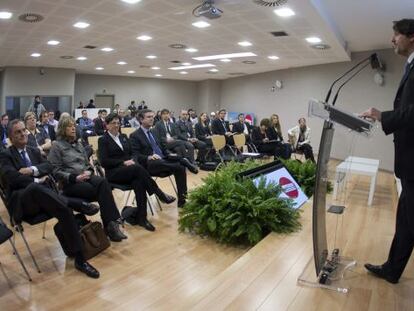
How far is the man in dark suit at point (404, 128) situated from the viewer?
184 cm

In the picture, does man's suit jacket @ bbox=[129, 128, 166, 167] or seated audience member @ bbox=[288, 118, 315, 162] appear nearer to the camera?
man's suit jacket @ bbox=[129, 128, 166, 167]

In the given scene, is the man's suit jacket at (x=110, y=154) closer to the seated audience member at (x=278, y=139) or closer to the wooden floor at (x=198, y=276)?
the wooden floor at (x=198, y=276)

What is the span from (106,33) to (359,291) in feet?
22.2

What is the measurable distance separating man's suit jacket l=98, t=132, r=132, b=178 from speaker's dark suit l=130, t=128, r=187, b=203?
446 millimetres

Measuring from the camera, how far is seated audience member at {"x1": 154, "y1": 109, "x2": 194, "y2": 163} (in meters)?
5.98

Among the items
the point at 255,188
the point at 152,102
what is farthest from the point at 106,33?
the point at 152,102

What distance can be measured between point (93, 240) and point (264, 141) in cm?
551

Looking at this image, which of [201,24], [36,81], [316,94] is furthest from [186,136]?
[36,81]

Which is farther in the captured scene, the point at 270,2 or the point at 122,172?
the point at 270,2

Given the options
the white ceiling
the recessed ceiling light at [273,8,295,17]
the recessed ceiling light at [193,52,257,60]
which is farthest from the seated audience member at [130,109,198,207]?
the recessed ceiling light at [193,52,257,60]

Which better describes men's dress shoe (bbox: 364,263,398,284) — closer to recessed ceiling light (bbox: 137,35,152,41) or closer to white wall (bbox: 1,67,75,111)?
recessed ceiling light (bbox: 137,35,152,41)

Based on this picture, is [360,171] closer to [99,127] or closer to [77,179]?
[77,179]

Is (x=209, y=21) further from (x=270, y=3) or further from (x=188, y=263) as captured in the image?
(x=188, y=263)

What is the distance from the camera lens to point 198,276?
3.04 m
